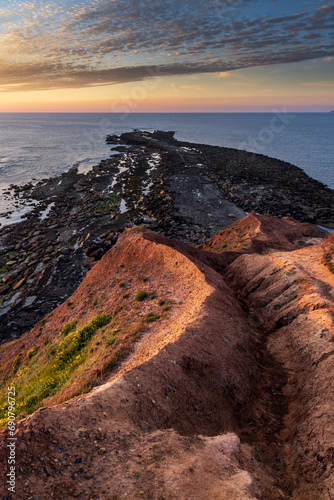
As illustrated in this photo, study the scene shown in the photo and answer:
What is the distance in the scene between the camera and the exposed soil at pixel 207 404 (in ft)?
26.5

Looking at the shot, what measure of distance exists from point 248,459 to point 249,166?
286ft

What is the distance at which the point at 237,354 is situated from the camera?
587 inches

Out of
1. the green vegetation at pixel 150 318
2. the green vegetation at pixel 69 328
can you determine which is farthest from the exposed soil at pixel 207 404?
the green vegetation at pixel 69 328

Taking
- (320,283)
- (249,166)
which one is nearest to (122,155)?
(249,166)

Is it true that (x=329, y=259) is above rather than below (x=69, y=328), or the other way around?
above

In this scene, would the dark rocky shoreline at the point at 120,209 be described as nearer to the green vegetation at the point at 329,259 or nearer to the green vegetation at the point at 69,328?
the green vegetation at the point at 69,328

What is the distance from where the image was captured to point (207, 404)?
483 inches

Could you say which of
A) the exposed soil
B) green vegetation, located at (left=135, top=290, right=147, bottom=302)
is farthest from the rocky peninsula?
green vegetation, located at (left=135, top=290, right=147, bottom=302)

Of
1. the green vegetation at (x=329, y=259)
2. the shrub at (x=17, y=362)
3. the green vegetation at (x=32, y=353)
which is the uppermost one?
the green vegetation at (x=329, y=259)

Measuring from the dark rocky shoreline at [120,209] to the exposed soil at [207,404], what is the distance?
473 inches

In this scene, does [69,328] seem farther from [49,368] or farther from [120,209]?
[120,209]

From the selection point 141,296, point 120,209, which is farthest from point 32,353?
point 120,209


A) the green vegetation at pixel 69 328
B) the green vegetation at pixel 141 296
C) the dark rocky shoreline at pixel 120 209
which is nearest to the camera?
the green vegetation at pixel 141 296

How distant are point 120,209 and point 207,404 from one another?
4755 cm
